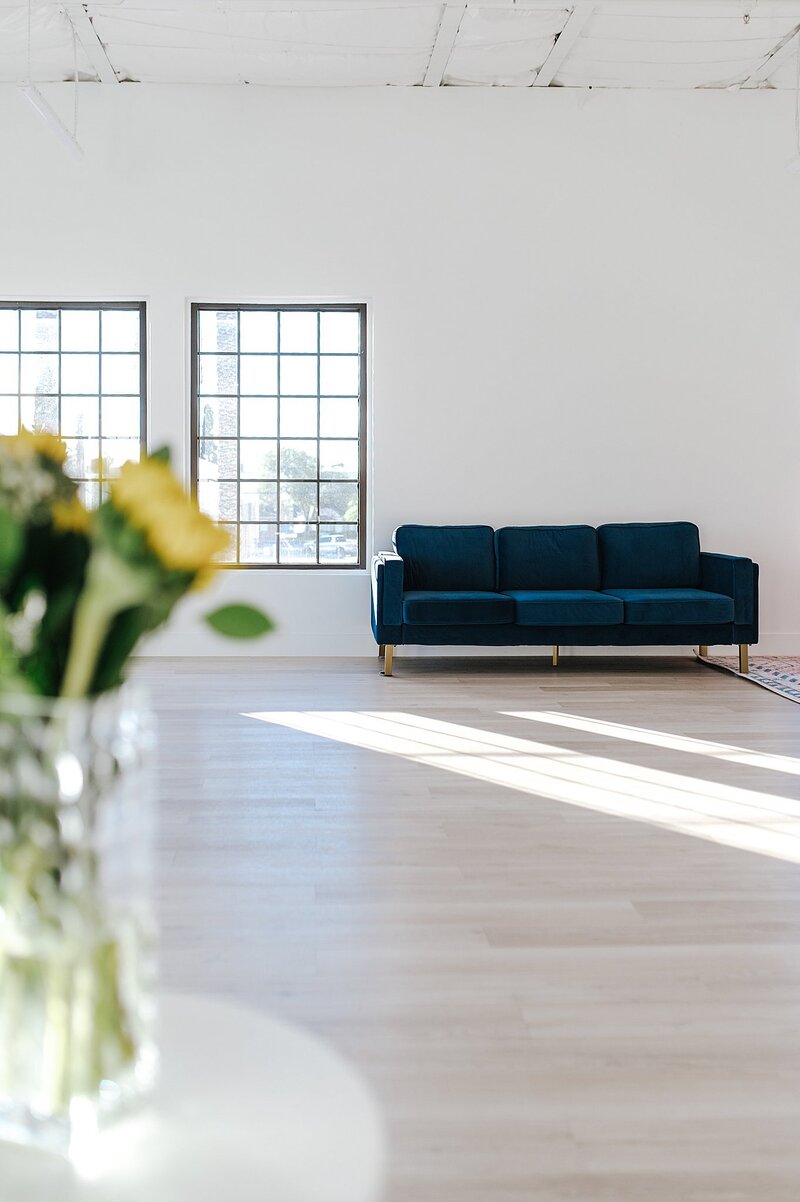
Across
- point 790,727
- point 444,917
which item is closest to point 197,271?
point 790,727

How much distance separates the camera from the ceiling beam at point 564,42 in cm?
591

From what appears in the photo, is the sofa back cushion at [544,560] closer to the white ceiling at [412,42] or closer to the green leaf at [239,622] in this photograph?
the white ceiling at [412,42]

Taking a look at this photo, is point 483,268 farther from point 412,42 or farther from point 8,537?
point 8,537

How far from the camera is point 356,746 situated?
14.5 feet

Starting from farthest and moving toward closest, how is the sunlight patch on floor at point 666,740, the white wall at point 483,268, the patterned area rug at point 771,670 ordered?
the white wall at point 483,268 → the patterned area rug at point 771,670 → the sunlight patch on floor at point 666,740

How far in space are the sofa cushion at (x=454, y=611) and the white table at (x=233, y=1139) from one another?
17.5ft

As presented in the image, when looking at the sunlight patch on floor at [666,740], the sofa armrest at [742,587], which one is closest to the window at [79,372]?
the sunlight patch on floor at [666,740]

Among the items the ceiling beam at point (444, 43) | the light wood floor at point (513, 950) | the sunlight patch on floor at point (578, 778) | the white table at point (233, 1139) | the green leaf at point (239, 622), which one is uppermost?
the ceiling beam at point (444, 43)

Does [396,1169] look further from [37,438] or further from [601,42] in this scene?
[601,42]

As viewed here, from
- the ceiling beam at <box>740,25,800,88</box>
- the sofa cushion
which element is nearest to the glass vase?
the sofa cushion

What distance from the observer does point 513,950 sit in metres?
2.40

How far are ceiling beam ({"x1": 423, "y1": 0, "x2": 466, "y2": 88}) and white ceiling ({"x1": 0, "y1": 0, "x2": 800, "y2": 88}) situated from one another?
12mm

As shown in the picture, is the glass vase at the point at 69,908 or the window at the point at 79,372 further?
the window at the point at 79,372

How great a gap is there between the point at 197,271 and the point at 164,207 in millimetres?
479
